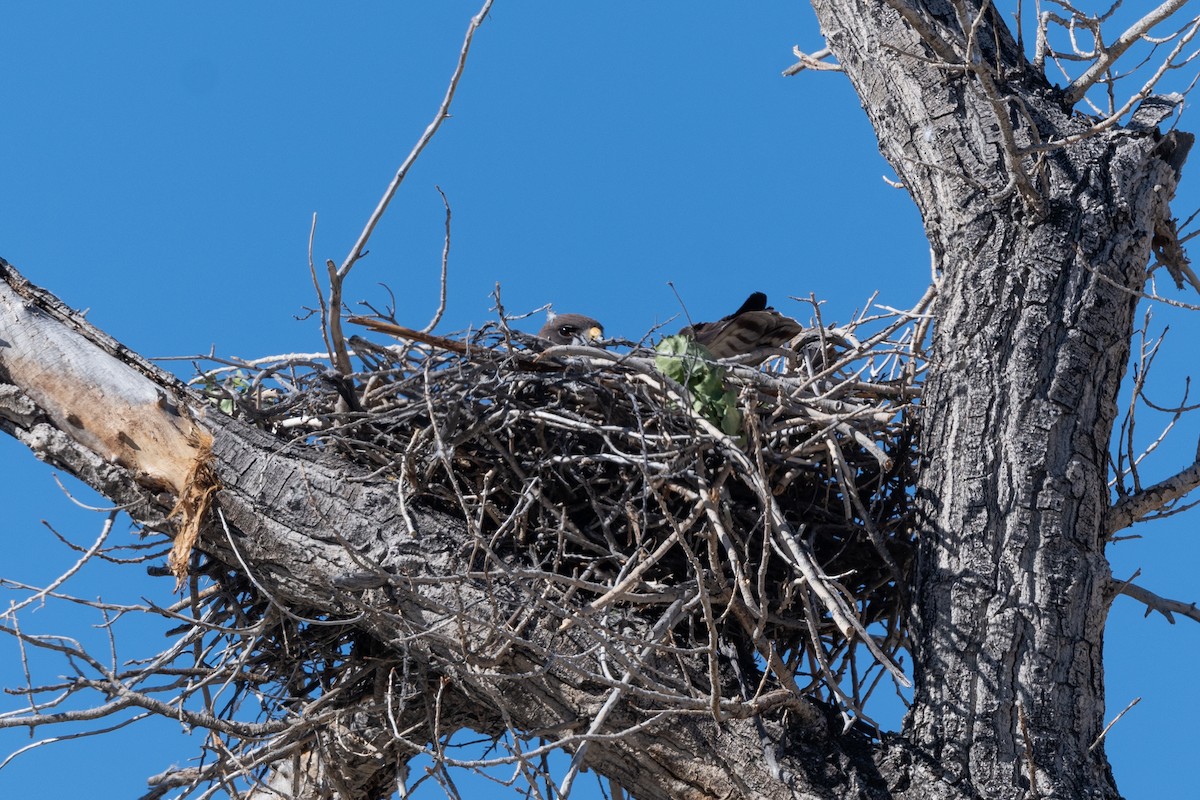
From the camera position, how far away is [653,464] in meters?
3.44

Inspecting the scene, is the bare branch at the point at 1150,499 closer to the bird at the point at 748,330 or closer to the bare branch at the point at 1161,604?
the bare branch at the point at 1161,604

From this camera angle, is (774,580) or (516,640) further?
(774,580)

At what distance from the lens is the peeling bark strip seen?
11.8 feet

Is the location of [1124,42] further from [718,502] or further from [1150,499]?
[718,502]

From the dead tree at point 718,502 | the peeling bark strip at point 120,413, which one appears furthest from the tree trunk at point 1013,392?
Answer: the peeling bark strip at point 120,413

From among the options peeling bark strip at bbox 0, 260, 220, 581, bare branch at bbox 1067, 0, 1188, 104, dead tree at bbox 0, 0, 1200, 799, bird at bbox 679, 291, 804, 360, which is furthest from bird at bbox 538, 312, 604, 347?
bare branch at bbox 1067, 0, 1188, 104

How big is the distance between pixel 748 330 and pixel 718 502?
954 mm

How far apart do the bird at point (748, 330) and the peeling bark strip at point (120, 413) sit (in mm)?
1594

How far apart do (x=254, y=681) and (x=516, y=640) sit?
118cm

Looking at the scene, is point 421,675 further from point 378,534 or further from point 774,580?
point 774,580

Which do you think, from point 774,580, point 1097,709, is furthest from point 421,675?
point 1097,709

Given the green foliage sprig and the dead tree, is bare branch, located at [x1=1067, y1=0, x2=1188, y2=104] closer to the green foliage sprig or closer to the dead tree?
the dead tree

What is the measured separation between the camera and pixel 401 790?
11.4ft

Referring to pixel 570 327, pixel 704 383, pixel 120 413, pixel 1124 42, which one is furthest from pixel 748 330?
pixel 120 413
